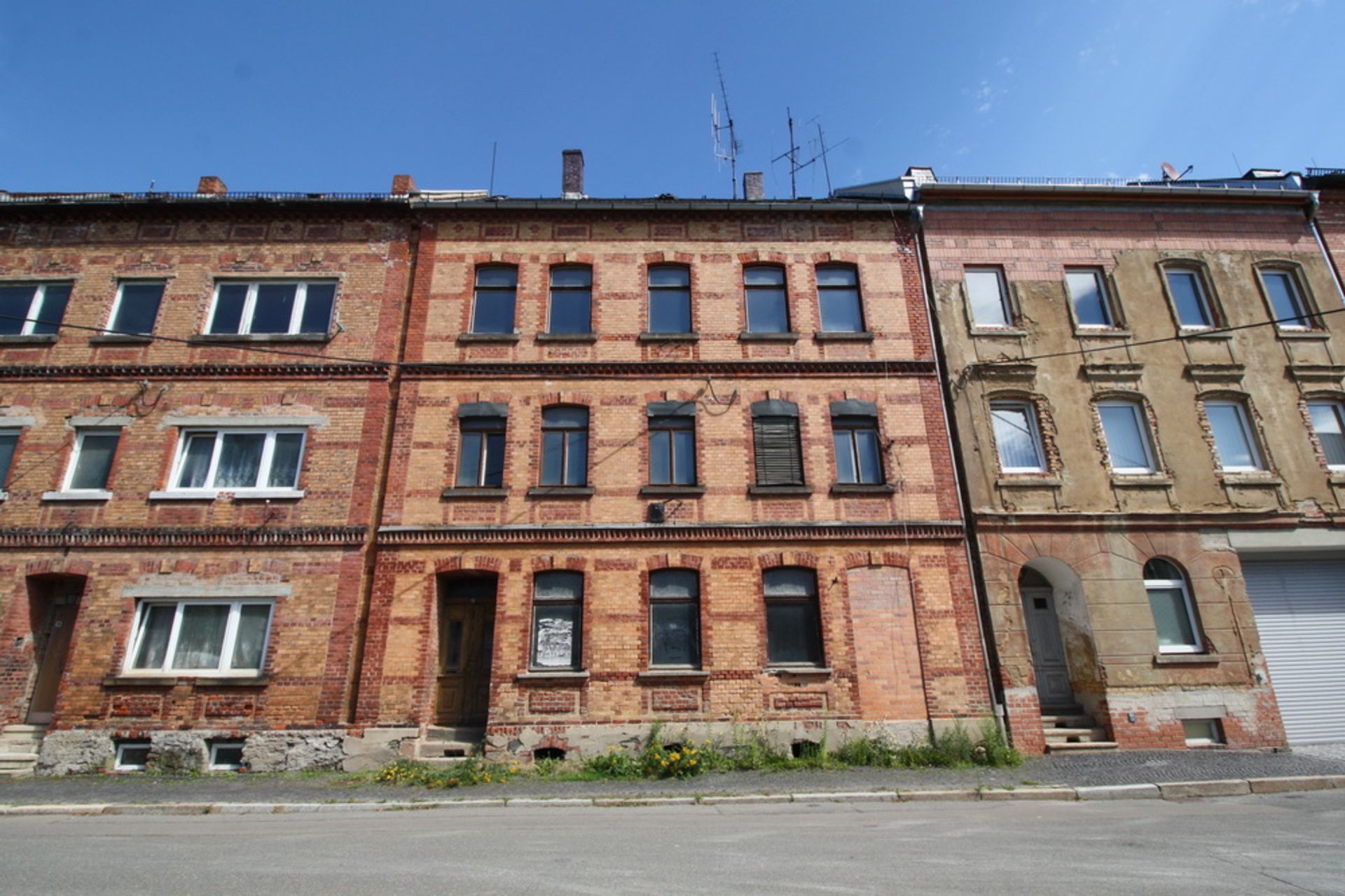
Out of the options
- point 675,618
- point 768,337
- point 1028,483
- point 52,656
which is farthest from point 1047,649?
point 52,656

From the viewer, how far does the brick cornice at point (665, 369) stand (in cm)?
1364

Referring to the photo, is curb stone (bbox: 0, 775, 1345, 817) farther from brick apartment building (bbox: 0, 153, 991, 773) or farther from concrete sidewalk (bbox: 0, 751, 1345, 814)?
brick apartment building (bbox: 0, 153, 991, 773)

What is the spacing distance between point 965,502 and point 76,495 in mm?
17060

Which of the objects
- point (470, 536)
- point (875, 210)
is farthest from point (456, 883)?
point (875, 210)


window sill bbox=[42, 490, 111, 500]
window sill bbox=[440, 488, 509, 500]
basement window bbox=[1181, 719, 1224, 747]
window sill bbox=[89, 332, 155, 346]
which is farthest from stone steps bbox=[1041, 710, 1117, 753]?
window sill bbox=[89, 332, 155, 346]

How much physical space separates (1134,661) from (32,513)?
67.9 feet

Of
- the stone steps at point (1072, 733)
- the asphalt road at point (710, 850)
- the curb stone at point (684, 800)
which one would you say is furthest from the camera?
the stone steps at point (1072, 733)

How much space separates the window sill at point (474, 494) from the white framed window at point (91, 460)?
21.4 ft

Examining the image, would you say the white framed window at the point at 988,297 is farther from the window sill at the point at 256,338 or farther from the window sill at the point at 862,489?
the window sill at the point at 256,338

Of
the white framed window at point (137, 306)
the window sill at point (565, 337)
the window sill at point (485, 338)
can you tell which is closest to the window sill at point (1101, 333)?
the window sill at point (565, 337)

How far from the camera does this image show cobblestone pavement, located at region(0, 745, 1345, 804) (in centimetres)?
955

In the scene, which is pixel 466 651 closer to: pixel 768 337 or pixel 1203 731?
pixel 768 337

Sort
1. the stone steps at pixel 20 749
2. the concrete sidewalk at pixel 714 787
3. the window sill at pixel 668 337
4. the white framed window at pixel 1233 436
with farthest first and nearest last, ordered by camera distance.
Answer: the window sill at pixel 668 337, the white framed window at pixel 1233 436, the stone steps at pixel 20 749, the concrete sidewalk at pixel 714 787

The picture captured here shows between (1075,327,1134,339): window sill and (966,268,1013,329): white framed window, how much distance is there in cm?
140
